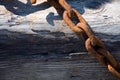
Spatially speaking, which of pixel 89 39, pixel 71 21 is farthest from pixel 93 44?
pixel 71 21

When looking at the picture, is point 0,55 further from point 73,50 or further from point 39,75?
point 73,50

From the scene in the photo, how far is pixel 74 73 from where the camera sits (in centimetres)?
180

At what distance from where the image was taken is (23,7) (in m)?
1.75

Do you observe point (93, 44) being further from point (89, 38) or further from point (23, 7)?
point (23, 7)

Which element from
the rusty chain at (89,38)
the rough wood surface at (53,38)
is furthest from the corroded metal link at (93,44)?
the rough wood surface at (53,38)

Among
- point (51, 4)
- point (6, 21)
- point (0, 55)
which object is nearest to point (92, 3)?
point (51, 4)

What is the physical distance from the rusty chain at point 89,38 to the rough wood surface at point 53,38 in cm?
10

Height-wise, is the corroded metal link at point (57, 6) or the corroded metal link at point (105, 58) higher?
the corroded metal link at point (57, 6)

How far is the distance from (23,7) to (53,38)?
232 mm

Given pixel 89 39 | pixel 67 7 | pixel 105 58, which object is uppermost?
pixel 67 7

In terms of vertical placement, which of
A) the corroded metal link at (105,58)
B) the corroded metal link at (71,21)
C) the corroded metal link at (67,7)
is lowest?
the corroded metal link at (105,58)

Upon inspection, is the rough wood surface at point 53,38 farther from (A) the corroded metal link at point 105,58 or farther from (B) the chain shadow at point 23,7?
(A) the corroded metal link at point 105,58

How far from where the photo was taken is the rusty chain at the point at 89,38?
155 centimetres

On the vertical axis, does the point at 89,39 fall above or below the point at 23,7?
below
